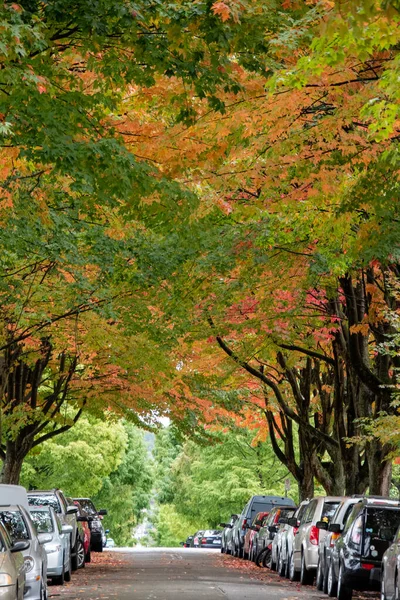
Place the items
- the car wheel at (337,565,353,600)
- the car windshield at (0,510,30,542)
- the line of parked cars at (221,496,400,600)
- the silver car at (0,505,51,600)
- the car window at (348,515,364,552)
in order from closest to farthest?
the silver car at (0,505,51,600)
the car windshield at (0,510,30,542)
the line of parked cars at (221,496,400,600)
the car window at (348,515,364,552)
the car wheel at (337,565,353,600)

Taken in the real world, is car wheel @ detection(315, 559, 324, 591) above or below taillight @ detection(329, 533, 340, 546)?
below

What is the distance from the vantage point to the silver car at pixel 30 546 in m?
14.5

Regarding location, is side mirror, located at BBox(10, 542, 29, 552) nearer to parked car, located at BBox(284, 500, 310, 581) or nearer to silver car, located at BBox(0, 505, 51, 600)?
silver car, located at BBox(0, 505, 51, 600)

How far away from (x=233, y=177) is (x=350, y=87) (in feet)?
10.9

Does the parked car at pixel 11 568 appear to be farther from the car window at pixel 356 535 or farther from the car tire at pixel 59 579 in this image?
the car tire at pixel 59 579

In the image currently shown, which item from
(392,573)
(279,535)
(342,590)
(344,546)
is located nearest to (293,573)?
(279,535)

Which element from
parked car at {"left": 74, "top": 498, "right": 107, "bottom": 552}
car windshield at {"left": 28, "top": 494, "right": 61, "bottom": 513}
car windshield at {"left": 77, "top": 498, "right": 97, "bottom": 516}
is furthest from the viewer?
parked car at {"left": 74, "top": 498, "right": 107, "bottom": 552}

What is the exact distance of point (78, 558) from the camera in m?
28.2

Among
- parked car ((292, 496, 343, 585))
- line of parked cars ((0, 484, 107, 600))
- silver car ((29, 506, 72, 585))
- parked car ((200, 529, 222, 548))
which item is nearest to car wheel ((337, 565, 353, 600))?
parked car ((292, 496, 343, 585))

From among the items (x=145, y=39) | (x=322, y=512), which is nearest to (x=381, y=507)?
(x=322, y=512)

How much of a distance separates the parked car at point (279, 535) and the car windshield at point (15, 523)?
11163 mm

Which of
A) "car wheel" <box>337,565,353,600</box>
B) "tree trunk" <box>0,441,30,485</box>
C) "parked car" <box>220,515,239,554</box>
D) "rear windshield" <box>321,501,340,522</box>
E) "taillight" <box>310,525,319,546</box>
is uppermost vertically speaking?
"tree trunk" <box>0,441,30,485</box>

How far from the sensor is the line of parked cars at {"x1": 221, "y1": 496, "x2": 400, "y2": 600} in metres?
17.0

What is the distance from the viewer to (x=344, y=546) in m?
17.6
